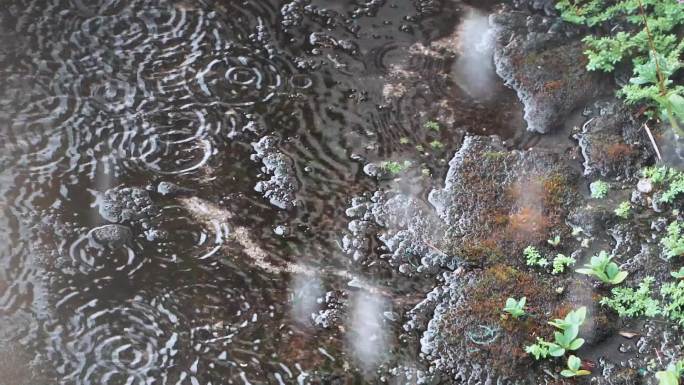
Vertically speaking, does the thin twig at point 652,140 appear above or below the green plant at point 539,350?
above

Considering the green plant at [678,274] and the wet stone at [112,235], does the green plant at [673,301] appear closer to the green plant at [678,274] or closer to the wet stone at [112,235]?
the green plant at [678,274]

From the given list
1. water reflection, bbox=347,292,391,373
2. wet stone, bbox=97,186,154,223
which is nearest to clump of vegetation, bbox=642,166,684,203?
water reflection, bbox=347,292,391,373

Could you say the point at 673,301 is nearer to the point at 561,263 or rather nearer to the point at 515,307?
the point at 561,263

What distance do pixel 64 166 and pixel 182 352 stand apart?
3.11 feet

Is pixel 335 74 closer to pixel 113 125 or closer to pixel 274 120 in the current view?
pixel 274 120

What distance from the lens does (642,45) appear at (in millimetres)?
3264

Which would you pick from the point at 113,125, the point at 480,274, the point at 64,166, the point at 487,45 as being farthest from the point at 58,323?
the point at 487,45

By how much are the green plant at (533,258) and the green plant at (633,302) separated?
0.78ft

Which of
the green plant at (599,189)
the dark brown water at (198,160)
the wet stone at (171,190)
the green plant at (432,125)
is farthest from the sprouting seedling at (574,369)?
the wet stone at (171,190)

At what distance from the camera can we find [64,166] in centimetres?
290

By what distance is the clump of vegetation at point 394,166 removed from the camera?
299 centimetres

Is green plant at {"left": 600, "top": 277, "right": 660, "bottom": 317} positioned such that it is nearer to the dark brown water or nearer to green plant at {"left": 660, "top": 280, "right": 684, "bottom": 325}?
green plant at {"left": 660, "top": 280, "right": 684, "bottom": 325}

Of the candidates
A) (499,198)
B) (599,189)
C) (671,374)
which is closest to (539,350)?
(671,374)

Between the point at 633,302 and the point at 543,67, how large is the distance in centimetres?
123
